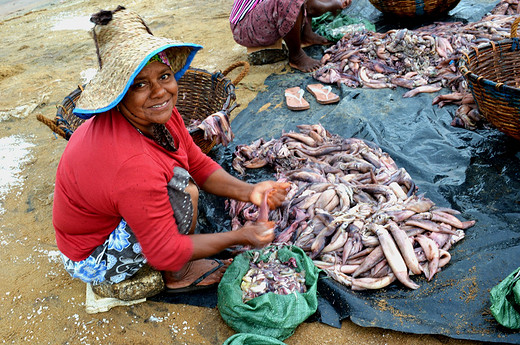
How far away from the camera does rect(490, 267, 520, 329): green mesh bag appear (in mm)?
1992

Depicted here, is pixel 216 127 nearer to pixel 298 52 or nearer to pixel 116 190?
pixel 116 190

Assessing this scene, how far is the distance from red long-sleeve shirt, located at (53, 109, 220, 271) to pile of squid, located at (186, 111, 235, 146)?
114 cm

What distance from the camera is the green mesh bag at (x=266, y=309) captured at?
7.18ft

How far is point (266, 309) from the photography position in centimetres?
221

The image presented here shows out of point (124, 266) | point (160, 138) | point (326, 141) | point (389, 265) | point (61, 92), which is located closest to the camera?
point (160, 138)

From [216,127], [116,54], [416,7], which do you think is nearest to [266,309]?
[116,54]

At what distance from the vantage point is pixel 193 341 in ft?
7.59

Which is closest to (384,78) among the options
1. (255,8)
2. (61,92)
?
(255,8)

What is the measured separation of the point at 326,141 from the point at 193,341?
206cm

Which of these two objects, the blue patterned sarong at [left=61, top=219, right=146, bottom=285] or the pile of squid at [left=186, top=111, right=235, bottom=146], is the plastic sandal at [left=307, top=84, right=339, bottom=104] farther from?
the blue patterned sarong at [left=61, top=219, right=146, bottom=285]

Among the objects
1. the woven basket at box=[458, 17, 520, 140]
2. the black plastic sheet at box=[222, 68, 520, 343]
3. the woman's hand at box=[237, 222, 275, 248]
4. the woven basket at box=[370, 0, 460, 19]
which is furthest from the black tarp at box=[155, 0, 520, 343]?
the woven basket at box=[370, 0, 460, 19]

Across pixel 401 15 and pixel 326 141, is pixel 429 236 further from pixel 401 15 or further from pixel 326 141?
pixel 401 15

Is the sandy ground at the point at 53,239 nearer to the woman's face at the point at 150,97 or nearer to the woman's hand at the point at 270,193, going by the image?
the woman's hand at the point at 270,193

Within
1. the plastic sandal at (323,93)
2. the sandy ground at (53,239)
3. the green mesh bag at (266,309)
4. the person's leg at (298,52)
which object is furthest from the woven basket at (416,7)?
the green mesh bag at (266,309)
